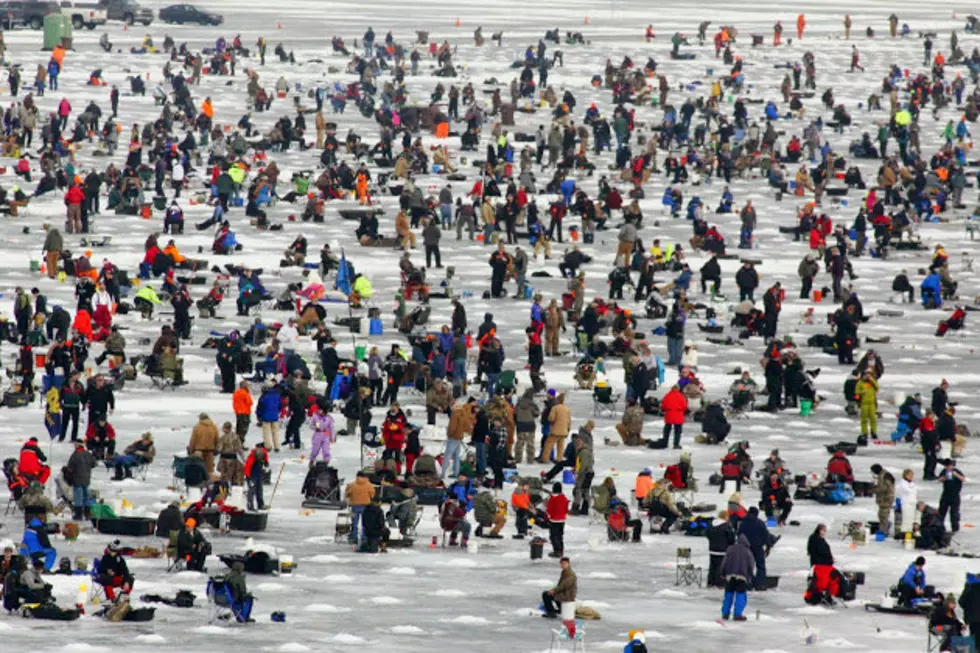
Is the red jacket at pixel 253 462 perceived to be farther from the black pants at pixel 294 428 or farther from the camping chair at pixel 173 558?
the black pants at pixel 294 428

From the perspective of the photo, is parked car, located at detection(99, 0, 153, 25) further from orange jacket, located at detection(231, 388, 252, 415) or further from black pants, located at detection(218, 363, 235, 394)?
orange jacket, located at detection(231, 388, 252, 415)

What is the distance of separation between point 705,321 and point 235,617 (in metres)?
20.5

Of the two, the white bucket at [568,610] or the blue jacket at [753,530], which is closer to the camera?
the white bucket at [568,610]

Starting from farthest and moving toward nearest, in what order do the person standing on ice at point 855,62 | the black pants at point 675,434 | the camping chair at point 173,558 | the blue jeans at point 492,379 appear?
the person standing on ice at point 855,62 < the blue jeans at point 492,379 < the black pants at point 675,434 < the camping chair at point 173,558

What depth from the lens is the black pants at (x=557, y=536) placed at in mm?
24438

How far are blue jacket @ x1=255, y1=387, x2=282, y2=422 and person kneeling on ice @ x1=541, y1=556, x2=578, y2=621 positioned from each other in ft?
27.1

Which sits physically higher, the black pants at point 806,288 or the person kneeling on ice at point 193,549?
the black pants at point 806,288

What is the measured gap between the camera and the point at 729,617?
21.8 m

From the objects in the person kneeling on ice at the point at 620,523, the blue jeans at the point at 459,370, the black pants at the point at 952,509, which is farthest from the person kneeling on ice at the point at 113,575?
the blue jeans at the point at 459,370

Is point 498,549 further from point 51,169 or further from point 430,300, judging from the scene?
point 51,169

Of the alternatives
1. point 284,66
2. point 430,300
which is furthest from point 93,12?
point 430,300

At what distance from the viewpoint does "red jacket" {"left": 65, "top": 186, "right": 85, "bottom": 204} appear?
45219 mm

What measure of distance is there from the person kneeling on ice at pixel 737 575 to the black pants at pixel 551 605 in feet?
5.48

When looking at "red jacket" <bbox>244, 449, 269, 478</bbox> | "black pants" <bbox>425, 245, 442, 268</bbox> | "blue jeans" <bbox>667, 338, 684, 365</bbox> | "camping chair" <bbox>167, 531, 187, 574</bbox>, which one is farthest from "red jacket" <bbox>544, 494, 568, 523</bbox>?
"black pants" <bbox>425, 245, 442, 268</bbox>
